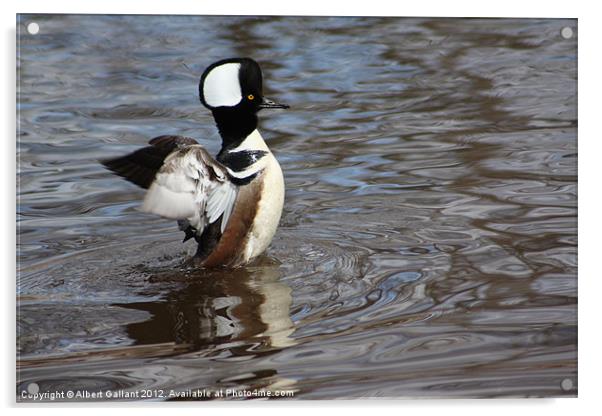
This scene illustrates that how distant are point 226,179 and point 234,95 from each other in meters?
0.36

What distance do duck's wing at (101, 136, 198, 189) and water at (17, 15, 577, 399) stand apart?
1.50 ft

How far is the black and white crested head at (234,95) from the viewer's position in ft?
16.1

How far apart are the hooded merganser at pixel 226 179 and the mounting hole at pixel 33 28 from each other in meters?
0.59

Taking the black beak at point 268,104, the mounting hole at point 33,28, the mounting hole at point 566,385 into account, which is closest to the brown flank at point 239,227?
the black beak at point 268,104

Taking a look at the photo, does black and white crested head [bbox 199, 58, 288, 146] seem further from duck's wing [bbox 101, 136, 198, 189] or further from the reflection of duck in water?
the reflection of duck in water

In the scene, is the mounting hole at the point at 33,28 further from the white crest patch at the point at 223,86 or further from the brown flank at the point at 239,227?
the brown flank at the point at 239,227

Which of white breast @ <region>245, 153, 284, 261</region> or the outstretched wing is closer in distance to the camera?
the outstretched wing

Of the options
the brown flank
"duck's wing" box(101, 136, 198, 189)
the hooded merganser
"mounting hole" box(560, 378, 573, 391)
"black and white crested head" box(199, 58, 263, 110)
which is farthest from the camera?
the brown flank

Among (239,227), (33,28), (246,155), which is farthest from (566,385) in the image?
→ (33,28)

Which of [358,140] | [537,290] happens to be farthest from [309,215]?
[537,290]

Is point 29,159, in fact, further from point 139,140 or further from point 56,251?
point 139,140

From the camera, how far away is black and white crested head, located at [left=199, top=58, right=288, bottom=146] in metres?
4.91

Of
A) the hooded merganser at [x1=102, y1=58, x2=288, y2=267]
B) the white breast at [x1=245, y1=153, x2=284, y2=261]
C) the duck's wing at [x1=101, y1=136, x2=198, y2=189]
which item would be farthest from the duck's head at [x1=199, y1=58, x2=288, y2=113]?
the duck's wing at [x1=101, y1=136, x2=198, y2=189]

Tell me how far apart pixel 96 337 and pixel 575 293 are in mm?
1756
